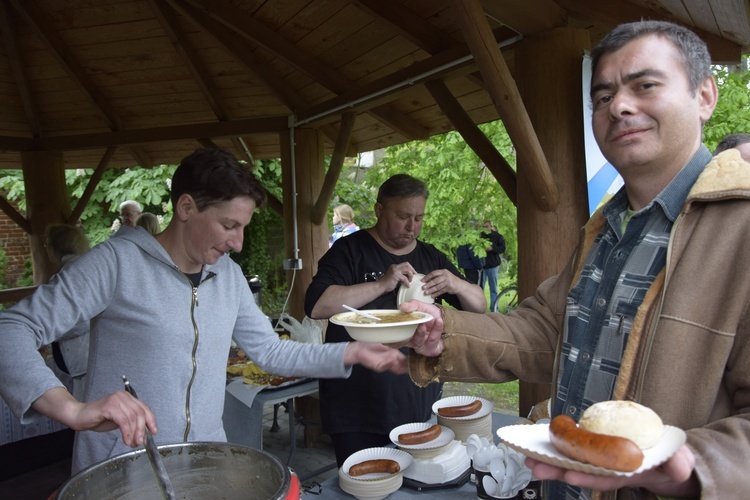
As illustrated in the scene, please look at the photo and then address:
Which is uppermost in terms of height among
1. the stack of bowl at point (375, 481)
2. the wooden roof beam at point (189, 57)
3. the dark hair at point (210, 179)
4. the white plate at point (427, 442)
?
the wooden roof beam at point (189, 57)

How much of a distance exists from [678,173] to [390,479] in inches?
54.4

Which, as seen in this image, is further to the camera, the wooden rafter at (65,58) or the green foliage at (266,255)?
the green foliage at (266,255)

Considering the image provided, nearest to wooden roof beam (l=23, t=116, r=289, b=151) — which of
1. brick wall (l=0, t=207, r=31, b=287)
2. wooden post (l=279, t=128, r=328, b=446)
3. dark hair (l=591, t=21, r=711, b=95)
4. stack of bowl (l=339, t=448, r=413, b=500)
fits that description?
wooden post (l=279, t=128, r=328, b=446)

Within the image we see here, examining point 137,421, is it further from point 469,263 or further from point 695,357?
point 469,263

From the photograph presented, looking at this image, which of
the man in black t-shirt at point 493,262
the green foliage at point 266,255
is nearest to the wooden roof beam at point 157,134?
the man in black t-shirt at point 493,262

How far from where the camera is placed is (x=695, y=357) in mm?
1032

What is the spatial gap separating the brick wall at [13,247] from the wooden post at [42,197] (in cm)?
626

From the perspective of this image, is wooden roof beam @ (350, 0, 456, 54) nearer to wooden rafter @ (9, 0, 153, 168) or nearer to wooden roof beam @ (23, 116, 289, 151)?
wooden roof beam @ (23, 116, 289, 151)

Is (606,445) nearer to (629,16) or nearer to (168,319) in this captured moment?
(168,319)

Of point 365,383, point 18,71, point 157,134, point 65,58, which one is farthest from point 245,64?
point 365,383

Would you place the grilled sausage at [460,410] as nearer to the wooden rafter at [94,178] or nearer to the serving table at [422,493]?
the serving table at [422,493]

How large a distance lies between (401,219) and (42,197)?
18.1ft

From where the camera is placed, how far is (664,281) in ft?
3.63

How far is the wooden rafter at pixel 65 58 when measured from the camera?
200 inches
